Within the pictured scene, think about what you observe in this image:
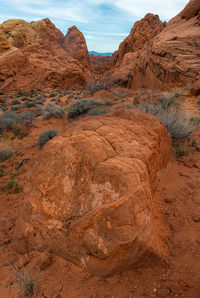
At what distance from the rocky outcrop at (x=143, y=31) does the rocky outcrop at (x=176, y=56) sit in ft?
40.8

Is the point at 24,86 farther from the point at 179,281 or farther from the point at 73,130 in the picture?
the point at 179,281

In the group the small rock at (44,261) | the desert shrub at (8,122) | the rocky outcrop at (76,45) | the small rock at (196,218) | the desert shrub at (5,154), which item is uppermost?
the rocky outcrop at (76,45)

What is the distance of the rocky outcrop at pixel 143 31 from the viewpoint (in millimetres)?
23711

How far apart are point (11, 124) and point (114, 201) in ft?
22.5

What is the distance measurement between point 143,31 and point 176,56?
1868cm

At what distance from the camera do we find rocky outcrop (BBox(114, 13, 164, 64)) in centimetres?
2371

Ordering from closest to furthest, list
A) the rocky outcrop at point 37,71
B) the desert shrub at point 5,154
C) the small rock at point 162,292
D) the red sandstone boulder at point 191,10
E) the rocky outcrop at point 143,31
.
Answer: the small rock at point 162,292
the desert shrub at point 5,154
the red sandstone boulder at point 191,10
the rocky outcrop at point 37,71
the rocky outcrop at point 143,31

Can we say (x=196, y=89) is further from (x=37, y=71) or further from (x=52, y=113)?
(x=37, y=71)

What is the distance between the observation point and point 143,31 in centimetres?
2381

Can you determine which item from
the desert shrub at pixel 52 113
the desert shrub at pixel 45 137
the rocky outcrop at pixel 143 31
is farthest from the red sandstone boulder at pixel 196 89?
the rocky outcrop at pixel 143 31

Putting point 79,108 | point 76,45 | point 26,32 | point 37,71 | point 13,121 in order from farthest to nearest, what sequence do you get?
1. point 76,45
2. point 26,32
3. point 37,71
4. point 79,108
5. point 13,121

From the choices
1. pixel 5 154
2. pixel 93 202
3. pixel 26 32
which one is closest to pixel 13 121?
pixel 5 154

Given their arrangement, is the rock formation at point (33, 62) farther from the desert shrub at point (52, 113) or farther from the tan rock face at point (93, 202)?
the tan rock face at point (93, 202)

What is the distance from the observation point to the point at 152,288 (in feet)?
4.76
